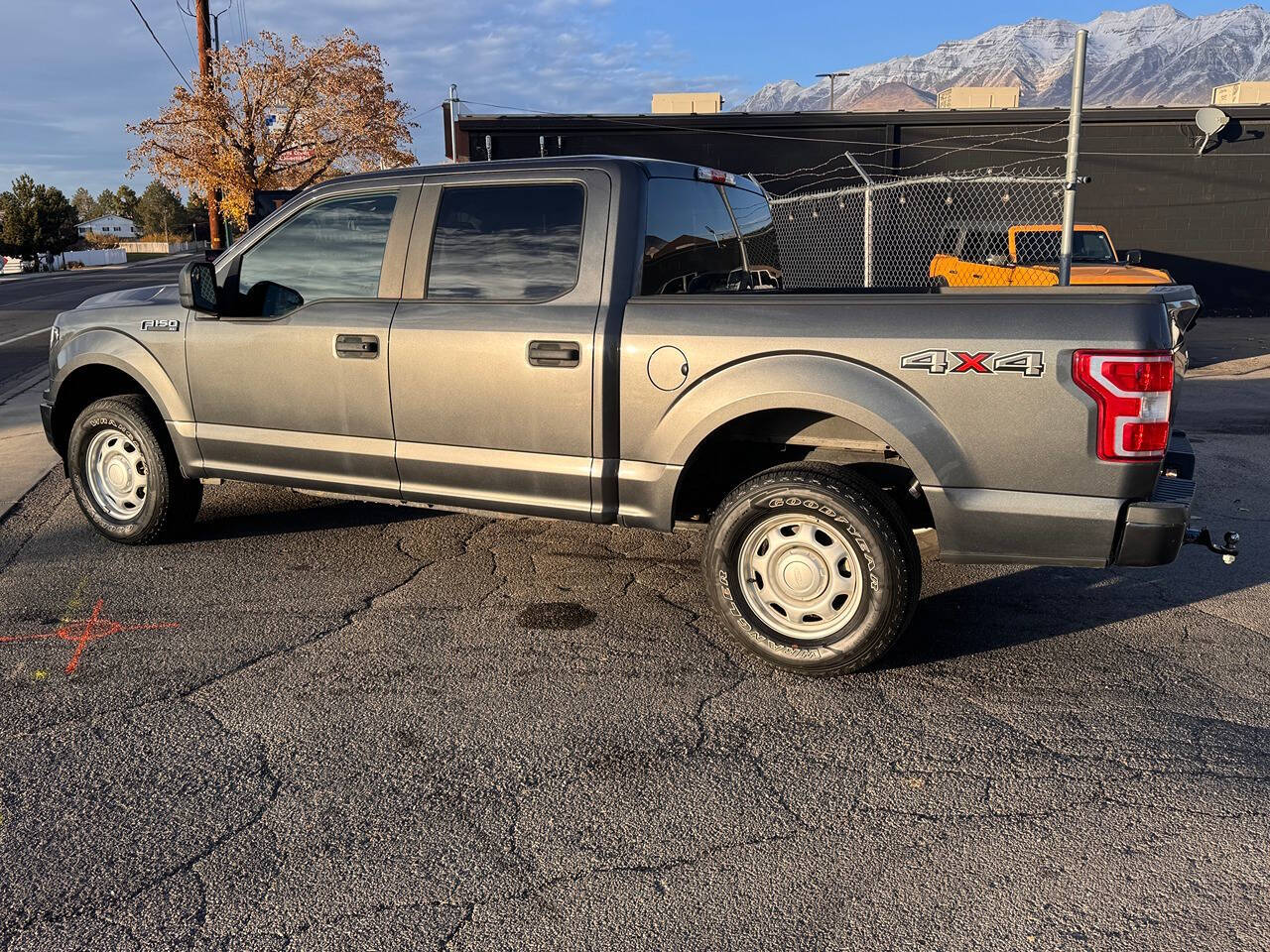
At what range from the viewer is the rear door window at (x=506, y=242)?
4367 millimetres

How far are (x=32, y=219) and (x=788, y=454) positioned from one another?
253ft

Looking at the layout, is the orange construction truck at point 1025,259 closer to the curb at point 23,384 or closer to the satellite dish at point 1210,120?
the satellite dish at point 1210,120

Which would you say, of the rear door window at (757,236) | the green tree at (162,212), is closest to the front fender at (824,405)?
the rear door window at (757,236)

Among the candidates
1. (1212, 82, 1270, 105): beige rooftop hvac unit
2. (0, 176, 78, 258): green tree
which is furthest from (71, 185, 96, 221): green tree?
(1212, 82, 1270, 105): beige rooftop hvac unit

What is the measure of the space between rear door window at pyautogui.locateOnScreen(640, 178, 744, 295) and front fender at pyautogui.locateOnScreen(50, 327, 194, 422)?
2.64 metres

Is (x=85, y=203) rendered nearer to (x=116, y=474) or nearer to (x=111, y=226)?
(x=111, y=226)

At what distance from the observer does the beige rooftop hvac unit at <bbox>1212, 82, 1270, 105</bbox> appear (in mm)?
22000

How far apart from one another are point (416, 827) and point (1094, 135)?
23.6m

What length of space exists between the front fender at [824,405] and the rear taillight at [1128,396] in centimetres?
48

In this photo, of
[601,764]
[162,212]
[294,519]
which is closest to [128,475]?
[294,519]

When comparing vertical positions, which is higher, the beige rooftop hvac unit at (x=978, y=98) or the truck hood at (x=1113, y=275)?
the beige rooftop hvac unit at (x=978, y=98)

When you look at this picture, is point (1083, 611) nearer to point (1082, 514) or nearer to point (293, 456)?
point (1082, 514)

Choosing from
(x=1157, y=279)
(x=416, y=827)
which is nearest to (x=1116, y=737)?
(x=416, y=827)

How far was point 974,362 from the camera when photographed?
3549mm
